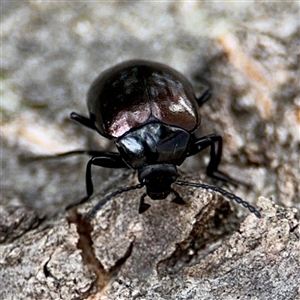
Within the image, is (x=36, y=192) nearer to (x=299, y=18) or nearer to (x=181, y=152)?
(x=181, y=152)

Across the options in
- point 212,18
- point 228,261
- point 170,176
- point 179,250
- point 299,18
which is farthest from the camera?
point 212,18

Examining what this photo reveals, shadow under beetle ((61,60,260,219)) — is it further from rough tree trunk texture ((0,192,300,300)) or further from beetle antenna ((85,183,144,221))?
rough tree trunk texture ((0,192,300,300))

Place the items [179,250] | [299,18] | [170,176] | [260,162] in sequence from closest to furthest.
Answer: [179,250]
[170,176]
[260,162]
[299,18]

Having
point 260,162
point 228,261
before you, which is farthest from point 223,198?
point 260,162

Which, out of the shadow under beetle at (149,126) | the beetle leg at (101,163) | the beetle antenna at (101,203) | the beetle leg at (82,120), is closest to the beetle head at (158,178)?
the shadow under beetle at (149,126)

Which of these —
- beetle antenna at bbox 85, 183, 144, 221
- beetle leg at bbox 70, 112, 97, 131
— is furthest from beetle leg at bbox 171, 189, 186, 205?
beetle leg at bbox 70, 112, 97, 131
